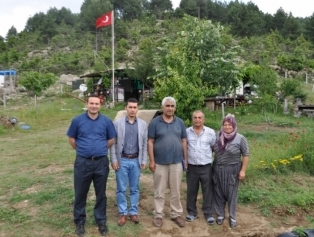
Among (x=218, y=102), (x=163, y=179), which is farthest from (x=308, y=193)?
(x=218, y=102)

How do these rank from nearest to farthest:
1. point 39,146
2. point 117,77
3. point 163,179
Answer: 1. point 163,179
2. point 39,146
3. point 117,77


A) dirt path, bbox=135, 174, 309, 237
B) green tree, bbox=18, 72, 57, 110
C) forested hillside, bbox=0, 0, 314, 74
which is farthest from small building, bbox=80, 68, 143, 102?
dirt path, bbox=135, 174, 309, 237

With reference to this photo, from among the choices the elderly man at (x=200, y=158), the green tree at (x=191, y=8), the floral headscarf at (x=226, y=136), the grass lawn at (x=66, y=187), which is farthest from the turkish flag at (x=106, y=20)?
the green tree at (x=191, y=8)

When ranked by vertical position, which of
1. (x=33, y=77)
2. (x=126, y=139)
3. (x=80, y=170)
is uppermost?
(x=33, y=77)

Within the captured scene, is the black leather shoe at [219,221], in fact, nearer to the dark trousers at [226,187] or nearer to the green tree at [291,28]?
the dark trousers at [226,187]

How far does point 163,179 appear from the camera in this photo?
4.28 metres

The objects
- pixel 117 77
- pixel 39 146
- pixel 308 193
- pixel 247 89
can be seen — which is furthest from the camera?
pixel 117 77

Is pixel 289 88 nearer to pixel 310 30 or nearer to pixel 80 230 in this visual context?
pixel 80 230

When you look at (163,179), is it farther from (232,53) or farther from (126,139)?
(232,53)

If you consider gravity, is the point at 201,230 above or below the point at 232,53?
below

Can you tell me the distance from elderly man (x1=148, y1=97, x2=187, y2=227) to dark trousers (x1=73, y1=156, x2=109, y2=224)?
0.58 m

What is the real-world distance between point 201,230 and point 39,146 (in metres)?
6.75

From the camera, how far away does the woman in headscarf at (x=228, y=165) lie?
4309mm

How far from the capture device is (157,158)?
4230mm
